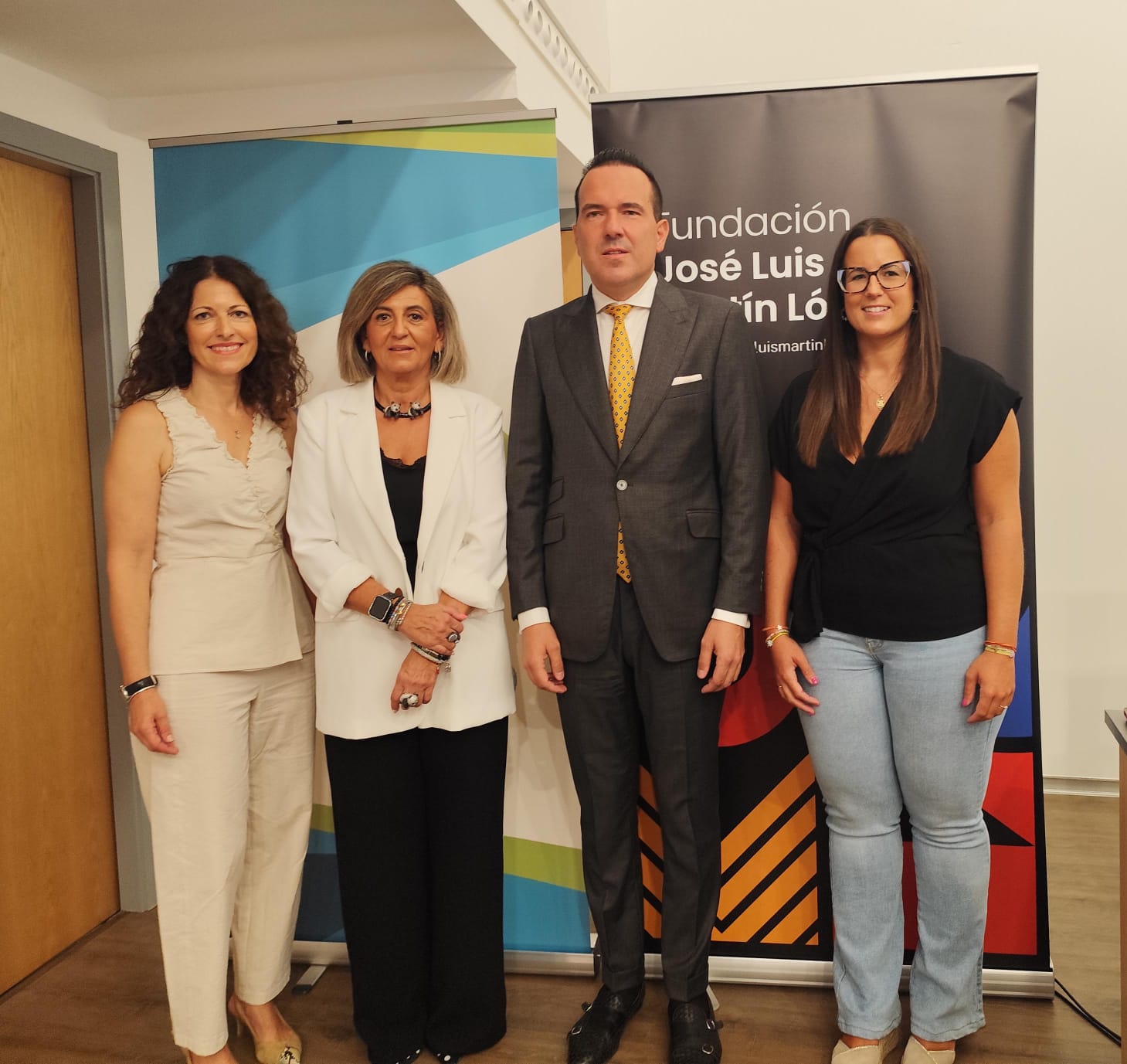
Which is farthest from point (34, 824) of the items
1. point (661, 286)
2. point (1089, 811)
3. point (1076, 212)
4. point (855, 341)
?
point (1076, 212)

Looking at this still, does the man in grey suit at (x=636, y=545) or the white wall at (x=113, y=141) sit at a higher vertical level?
the white wall at (x=113, y=141)

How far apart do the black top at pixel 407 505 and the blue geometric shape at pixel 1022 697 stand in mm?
1420

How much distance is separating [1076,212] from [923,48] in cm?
92

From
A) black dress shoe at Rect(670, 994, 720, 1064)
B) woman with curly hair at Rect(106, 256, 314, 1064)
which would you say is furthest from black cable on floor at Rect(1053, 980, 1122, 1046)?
woman with curly hair at Rect(106, 256, 314, 1064)

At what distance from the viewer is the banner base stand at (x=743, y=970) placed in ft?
7.84

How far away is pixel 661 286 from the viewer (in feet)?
7.02

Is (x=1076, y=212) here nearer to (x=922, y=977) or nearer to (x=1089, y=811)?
(x=1089, y=811)

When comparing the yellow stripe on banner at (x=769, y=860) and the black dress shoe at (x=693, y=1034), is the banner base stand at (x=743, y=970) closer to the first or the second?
the yellow stripe on banner at (x=769, y=860)

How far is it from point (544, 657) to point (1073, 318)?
2829 millimetres

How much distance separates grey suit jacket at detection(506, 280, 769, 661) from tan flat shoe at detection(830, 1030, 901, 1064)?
0.94 metres

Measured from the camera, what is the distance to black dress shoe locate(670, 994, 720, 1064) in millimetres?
2123

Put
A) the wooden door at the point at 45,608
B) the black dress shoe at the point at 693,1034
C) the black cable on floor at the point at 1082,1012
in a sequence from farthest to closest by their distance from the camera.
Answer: the wooden door at the point at 45,608, the black cable on floor at the point at 1082,1012, the black dress shoe at the point at 693,1034

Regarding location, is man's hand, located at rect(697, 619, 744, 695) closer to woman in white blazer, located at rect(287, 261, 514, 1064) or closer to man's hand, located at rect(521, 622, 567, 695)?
man's hand, located at rect(521, 622, 567, 695)

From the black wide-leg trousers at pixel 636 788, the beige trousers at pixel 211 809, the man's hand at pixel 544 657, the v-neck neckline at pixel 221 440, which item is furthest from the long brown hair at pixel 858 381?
the beige trousers at pixel 211 809
